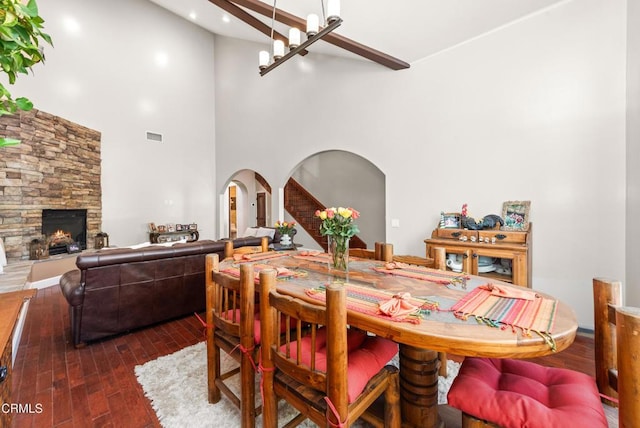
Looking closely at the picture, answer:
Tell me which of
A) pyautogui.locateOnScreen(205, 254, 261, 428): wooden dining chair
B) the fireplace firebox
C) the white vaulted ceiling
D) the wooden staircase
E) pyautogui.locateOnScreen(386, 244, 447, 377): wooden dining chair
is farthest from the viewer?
the wooden staircase

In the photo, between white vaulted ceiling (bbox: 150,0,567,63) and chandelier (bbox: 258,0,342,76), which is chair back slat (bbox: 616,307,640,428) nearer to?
chandelier (bbox: 258,0,342,76)

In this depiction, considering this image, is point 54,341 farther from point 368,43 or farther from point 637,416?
point 368,43

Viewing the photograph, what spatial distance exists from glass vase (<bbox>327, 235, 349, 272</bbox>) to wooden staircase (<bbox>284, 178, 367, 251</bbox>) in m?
4.73

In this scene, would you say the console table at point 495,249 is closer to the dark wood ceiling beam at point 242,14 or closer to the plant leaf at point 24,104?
the plant leaf at point 24,104

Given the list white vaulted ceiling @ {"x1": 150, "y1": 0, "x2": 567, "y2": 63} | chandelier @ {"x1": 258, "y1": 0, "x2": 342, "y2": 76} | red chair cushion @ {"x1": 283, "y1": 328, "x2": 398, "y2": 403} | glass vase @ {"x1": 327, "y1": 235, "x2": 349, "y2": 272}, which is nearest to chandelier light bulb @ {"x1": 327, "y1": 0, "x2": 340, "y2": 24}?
chandelier @ {"x1": 258, "y1": 0, "x2": 342, "y2": 76}

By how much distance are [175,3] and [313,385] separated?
828 cm

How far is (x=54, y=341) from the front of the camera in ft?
8.86

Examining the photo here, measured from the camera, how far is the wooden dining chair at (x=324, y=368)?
1030 millimetres

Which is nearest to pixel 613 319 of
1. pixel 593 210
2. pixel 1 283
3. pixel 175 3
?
pixel 593 210

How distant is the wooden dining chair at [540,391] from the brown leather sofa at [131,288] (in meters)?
2.96

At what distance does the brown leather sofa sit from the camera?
257 centimetres

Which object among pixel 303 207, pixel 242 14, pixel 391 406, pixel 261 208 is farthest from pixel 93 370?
pixel 261 208

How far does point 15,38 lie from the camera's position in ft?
2.73

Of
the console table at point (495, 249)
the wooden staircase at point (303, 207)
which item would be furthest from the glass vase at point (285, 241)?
the console table at point (495, 249)
